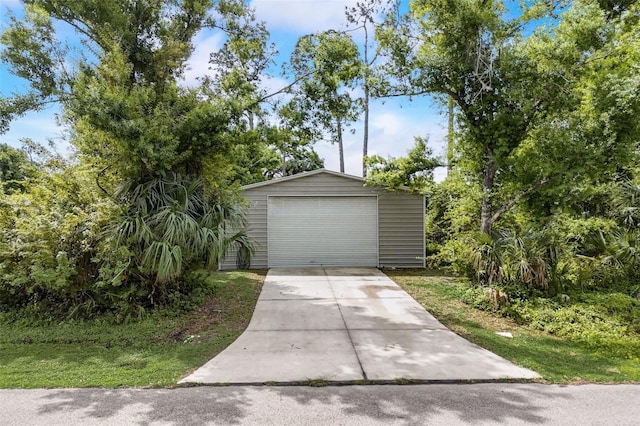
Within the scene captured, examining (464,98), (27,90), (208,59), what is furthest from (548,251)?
(27,90)

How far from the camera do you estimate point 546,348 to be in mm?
4543

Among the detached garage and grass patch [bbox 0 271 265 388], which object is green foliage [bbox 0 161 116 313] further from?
the detached garage

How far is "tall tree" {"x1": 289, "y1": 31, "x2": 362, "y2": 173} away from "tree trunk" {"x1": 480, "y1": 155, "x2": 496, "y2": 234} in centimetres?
277

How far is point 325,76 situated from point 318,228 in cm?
481

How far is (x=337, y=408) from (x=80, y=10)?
24.7 feet

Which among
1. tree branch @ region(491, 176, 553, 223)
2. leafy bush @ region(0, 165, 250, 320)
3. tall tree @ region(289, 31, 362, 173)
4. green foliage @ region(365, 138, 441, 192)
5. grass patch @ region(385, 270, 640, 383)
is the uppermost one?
tall tree @ region(289, 31, 362, 173)

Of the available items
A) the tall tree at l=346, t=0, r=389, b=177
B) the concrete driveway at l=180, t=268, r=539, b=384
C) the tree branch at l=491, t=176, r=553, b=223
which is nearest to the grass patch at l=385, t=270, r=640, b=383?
the concrete driveway at l=180, t=268, r=539, b=384

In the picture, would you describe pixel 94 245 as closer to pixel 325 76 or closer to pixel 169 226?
pixel 169 226

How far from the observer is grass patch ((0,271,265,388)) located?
11.6ft

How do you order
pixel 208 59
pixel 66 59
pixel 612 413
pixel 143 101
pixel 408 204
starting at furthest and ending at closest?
1. pixel 408 204
2. pixel 208 59
3. pixel 66 59
4. pixel 143 101
5. pixel 612 413

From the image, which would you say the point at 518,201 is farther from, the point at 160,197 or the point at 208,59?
the point at 208,59

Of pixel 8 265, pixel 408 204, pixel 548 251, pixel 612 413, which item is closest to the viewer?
Answer: pixel 612 413

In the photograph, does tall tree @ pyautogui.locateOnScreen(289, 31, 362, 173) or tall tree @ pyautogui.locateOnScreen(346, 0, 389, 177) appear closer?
tall tree @ pyautogui.locateOnScreen(289, 31, 362, 173)

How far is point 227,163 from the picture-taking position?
677 centimetres
